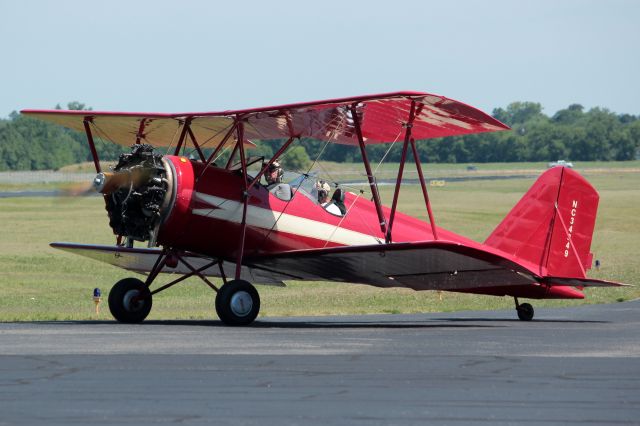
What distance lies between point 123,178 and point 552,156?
442 feet

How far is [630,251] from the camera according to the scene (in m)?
42.1

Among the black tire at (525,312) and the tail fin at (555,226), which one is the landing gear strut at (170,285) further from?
the tail fin at (555,226)

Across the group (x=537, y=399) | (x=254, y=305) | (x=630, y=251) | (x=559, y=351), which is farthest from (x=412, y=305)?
(x=630, y=251)

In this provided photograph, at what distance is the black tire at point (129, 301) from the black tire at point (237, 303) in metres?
1.53

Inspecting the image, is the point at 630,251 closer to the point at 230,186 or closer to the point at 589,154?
the point at 230,186

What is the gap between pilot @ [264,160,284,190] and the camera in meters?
17.6

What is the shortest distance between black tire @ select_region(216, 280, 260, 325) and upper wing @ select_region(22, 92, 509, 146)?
246 cm

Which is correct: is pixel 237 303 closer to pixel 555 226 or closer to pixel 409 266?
pixel 409 266

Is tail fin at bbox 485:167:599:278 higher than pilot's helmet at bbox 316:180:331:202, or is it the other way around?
pilot's helmet at bbox 316:180:331:202

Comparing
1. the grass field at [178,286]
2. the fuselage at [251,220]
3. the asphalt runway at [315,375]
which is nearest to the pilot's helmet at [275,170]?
the fuselage at [251,220]

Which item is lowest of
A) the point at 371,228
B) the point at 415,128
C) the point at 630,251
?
the point at 630,251

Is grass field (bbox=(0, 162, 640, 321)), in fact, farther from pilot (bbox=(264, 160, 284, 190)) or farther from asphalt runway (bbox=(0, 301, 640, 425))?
asphalt runway (bbox=(0, 301, 640, 425))

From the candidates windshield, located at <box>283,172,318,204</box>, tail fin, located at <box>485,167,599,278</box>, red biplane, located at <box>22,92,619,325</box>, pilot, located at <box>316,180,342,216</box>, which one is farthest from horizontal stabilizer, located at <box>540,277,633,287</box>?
windshield, located at <box>283,172,318,204</box>

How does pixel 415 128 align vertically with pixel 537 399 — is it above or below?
above
